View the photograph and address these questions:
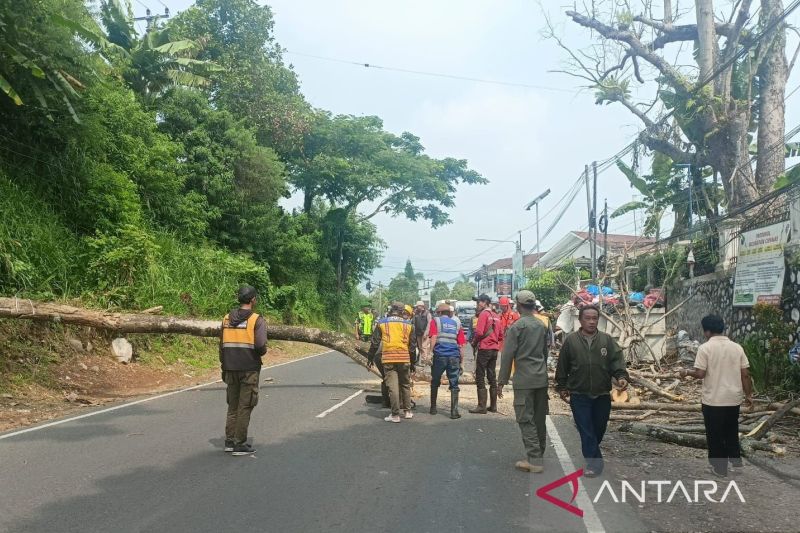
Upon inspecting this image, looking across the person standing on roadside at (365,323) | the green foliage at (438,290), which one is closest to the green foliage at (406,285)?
the green foliage at (438,290)

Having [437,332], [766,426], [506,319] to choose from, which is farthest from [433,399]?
[766,426]

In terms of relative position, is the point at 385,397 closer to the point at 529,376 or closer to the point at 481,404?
the point at 481,404

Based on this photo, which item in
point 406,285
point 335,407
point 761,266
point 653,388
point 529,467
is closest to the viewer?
point 529,467

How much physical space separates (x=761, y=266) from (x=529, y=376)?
8718 mm

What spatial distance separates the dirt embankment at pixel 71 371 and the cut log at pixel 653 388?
937cm

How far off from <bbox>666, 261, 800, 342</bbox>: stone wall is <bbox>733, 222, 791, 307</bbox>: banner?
243 mm


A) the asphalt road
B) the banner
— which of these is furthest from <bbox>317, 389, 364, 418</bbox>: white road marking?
the banner

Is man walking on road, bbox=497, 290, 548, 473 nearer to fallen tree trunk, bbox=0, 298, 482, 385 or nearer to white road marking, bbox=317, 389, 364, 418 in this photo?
white road marking, bbox=317, 389, 364, 418

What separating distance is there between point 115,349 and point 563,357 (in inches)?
444

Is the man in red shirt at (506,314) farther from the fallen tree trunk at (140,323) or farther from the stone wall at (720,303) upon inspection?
the stone wall at (720,303)

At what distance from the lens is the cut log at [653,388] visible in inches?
452

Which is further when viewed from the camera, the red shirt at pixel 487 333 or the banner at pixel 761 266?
the banner at pixel 761 266

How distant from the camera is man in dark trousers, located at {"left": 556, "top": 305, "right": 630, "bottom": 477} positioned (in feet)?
21.1

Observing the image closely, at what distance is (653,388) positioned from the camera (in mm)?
11922
